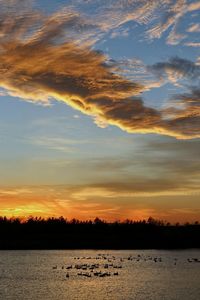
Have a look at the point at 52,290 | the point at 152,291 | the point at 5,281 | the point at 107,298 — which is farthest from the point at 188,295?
the point at 5,281

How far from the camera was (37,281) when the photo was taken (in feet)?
249

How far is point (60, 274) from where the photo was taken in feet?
Answer: 287

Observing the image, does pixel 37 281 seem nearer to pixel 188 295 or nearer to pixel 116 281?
pixel 116 281

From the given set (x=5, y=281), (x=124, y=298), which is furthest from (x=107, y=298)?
(x=5, y=281)

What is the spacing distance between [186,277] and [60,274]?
20.5 metres

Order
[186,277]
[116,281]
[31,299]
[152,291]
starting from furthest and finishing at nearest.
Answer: [186,277] < [116,281] < [152,291] < [31,299]

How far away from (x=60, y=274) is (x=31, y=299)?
3145cm

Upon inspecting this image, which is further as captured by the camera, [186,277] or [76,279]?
[186,277]

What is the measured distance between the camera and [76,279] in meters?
77.2

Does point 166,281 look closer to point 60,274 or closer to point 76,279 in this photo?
point 76,279

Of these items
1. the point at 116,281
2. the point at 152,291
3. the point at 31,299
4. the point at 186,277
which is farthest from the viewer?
the point at 186,277

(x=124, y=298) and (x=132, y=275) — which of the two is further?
(x=132, y=275)

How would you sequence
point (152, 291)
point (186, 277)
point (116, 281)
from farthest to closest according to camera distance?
1. point (186, 277)
2. point (116, 281)
3. point (152, 291)

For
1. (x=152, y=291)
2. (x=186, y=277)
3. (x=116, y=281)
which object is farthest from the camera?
(x=186, y=277)
